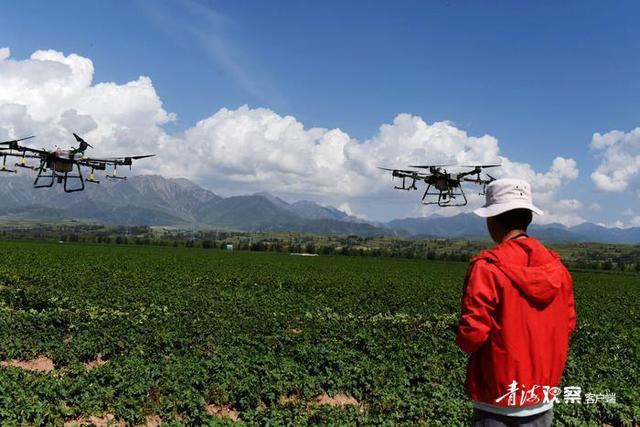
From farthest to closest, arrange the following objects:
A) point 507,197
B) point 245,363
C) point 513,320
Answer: point 245,363, point 507,197, point 513,320

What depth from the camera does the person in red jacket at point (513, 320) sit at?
351cm

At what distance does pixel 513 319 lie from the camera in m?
3.58

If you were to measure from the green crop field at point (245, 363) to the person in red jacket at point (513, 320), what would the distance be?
19.1 ft

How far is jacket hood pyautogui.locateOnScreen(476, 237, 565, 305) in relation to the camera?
3.53m

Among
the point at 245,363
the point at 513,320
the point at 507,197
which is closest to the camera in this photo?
the point at 513,320

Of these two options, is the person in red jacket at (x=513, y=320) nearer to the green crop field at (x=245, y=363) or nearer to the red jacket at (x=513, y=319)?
the red jacket at (x=513, y=319)

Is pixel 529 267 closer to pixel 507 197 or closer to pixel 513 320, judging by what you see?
pixel 513 320

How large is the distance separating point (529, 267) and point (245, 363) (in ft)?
33.3

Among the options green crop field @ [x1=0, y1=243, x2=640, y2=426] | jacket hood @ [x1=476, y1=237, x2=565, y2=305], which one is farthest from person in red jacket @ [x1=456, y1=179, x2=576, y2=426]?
green crop field @ [x1=0, y1=243, x2=640, y2=426]

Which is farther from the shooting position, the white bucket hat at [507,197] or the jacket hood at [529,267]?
the white bucket hat at [507,197]

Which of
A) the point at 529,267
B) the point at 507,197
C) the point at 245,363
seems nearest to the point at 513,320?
the point at 529,267

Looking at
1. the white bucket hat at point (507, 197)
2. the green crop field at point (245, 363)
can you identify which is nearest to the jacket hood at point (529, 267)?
the white bucket hat at point (507, 197)

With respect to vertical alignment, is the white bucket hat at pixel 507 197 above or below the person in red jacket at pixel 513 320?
above

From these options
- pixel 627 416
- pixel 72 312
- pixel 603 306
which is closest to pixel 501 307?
pixel 627 416
